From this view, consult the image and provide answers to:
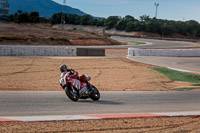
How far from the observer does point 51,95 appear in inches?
412

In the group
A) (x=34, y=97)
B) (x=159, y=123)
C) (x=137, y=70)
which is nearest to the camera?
(x=159, y=123)

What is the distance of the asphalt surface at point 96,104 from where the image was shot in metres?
8.28

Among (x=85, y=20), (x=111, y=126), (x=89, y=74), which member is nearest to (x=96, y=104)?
(x=111, y=126)

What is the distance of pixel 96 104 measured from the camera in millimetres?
9258

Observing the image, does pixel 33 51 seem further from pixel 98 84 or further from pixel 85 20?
pixel 85 20

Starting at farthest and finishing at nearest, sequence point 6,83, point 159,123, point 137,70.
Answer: point 137,70 → point 6,83 → point 159,123

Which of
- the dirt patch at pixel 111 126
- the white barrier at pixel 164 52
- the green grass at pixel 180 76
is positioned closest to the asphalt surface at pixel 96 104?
the dirt patch at pixel 111 126

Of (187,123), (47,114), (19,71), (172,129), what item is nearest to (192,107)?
(187,123)

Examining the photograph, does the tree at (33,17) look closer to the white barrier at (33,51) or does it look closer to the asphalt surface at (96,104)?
the white barrier at (33,51)

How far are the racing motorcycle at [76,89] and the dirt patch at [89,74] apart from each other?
300cm

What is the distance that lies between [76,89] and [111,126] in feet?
8.96

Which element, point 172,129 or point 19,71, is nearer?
point 172,129

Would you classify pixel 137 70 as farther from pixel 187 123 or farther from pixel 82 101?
pixel 187 123

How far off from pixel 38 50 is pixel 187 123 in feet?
71.5
